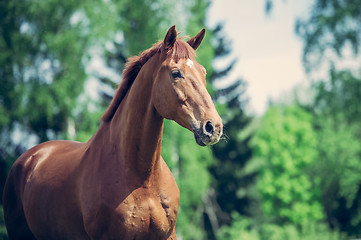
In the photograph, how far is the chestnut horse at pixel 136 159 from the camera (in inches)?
121

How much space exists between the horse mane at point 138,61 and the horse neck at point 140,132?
0.45 feet

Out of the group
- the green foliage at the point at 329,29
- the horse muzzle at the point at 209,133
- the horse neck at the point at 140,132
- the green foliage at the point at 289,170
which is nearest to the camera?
the horse muzzle at the point at 209,133

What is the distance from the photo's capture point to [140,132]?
10.8 ft

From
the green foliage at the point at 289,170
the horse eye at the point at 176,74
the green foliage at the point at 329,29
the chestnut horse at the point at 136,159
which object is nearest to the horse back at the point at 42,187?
Result: the chestnut horse at the point at 136,159

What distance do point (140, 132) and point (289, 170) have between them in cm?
2928

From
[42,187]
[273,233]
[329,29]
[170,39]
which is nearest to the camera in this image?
[170,39]

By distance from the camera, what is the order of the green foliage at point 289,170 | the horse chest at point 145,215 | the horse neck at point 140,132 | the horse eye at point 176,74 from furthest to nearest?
1. the green foliage at point 289,170
2. the horse neck at point 140,132
3. the horse eye at point 176,74
4. the horse chest at point 145,215

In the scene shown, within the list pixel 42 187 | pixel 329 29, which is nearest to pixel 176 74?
pixel 42 187

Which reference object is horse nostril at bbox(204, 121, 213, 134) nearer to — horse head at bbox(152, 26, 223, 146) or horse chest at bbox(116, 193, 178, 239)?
horse head at bbox(152, 26, 223, 146)

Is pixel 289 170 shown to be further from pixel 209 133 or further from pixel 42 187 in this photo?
pixel 209 133

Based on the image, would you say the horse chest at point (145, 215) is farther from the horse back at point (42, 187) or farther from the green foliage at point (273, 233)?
the green foliage at point (273, 233)

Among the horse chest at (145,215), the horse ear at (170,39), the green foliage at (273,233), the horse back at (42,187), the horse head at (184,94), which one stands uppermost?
the horse ear at (170,39)

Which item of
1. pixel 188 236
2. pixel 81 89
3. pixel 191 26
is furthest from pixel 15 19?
pixel 188 236

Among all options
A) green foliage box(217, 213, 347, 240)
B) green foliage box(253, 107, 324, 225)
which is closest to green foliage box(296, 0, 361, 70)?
green foliage box(217, 213, 347, 240)
